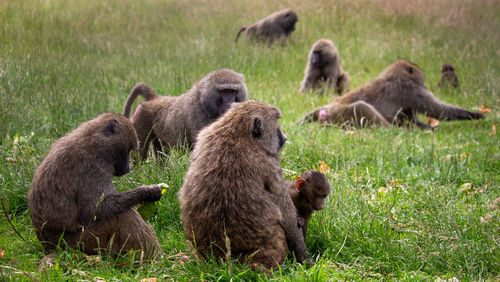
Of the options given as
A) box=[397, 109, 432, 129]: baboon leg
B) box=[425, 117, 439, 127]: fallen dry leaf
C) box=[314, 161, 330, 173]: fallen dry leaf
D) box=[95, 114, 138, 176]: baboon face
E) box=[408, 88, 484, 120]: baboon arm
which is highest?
box=[95, 114, 138, 176]: baboon face

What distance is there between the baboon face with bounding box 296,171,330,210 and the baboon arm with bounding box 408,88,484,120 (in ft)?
15.4

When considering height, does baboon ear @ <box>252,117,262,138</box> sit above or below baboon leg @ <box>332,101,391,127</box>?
above

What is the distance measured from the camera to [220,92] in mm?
5352

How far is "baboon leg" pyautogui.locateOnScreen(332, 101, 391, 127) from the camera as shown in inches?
301

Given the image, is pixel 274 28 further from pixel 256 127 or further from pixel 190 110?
pixel 256 127

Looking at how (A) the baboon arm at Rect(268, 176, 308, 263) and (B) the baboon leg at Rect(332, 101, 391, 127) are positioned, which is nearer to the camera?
(A) the baboon arm at Rect(268, 176, 308, 263)

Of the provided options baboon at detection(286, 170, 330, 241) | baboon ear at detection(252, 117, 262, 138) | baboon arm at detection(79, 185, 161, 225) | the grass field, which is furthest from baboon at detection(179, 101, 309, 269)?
baboon at detection(286, 170, 330, 241)

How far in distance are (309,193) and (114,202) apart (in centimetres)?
141

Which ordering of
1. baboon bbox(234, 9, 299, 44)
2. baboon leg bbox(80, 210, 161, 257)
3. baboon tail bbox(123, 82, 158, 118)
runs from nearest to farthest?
baboon leg bbox(80, 210, 161, 257) → baboon tail bbox(123, 82, 158, 118) → baboon bbox(234, 9, 299, 44)

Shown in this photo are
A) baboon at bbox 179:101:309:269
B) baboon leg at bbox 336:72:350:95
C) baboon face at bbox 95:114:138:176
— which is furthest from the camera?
baboon leg at bbox 336:72:350:95

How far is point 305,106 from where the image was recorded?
888 cm

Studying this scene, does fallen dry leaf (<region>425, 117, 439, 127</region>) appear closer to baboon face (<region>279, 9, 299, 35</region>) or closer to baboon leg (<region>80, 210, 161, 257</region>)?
baboon face (<region>279, 9, 299, 35</region>)

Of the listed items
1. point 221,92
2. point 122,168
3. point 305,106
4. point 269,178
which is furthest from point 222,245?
point 305,106

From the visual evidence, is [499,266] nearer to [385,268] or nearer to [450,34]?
[385,268]
